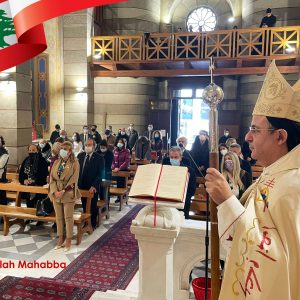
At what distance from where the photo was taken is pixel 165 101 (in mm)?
17047

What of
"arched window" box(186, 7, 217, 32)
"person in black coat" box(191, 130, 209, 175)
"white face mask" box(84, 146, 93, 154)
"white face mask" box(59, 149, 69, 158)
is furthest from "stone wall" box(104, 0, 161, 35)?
"white face mask" box(59, 149, 69, 158)

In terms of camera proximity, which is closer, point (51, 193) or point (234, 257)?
point (234, 257)

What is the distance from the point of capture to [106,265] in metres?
4.85

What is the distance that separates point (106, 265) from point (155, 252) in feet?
9.00

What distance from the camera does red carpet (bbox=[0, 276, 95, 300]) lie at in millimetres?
2916

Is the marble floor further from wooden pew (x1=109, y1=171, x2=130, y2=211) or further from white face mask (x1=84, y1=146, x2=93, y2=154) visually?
white face mask (x1=84, y1=146, x2=93, y2=154)

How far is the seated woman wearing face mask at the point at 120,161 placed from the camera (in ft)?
27.1

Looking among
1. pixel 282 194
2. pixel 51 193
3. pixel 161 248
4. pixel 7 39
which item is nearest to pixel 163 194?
pixel 161 248

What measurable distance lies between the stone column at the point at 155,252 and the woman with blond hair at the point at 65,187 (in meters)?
3.02

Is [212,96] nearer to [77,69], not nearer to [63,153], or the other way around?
[63,153]

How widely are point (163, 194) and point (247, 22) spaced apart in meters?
15.8

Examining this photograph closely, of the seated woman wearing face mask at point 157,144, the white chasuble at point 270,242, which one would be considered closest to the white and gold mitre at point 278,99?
the white chasuble at point 270,242

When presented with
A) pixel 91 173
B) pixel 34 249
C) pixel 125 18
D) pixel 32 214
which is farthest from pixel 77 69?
pixel 34 249

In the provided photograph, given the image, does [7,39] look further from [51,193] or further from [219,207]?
[51,193]
